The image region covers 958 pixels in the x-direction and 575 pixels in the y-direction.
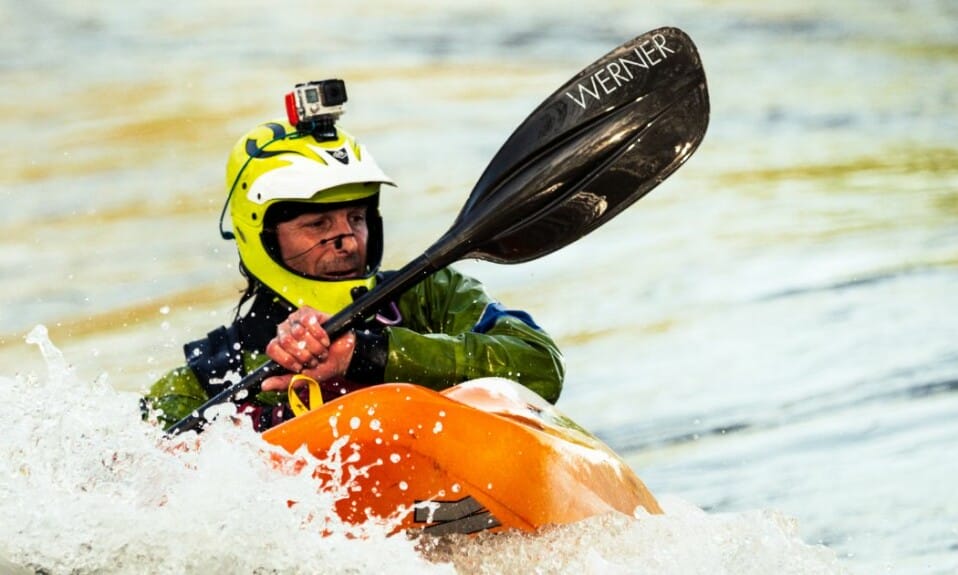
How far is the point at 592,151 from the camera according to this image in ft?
9.36

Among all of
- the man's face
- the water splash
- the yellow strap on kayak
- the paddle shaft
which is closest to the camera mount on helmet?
the man's face

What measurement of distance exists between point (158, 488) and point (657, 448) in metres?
3.00

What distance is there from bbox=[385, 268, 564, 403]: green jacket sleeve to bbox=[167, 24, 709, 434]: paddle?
15cm

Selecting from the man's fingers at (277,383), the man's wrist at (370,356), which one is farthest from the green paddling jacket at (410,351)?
the man's fingers at (277,383)

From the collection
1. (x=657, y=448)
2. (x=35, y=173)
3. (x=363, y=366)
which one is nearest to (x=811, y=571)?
(x=363, y=366)

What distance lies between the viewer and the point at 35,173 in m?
6.74

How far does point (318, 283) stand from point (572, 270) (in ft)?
10.7

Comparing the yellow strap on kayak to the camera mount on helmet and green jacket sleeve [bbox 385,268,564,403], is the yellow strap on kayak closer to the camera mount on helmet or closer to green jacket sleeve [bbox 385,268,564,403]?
green jacket sleeve [bbox 385,268,564,403]

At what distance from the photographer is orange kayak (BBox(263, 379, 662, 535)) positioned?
81.1 inches

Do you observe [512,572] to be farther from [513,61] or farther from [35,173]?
[513,61]

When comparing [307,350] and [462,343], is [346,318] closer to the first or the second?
[307,350]

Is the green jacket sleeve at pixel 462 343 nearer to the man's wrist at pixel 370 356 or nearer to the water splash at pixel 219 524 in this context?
the man's wrist at pixel 370 356

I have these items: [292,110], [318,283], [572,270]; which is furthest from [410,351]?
[572,270]

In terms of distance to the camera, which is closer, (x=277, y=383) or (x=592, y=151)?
(x=277, y=383)
